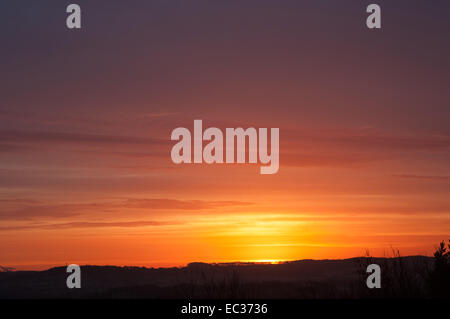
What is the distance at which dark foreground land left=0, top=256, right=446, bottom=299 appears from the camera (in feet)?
77.7

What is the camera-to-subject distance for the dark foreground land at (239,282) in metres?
23.7

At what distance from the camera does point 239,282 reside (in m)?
23.5
